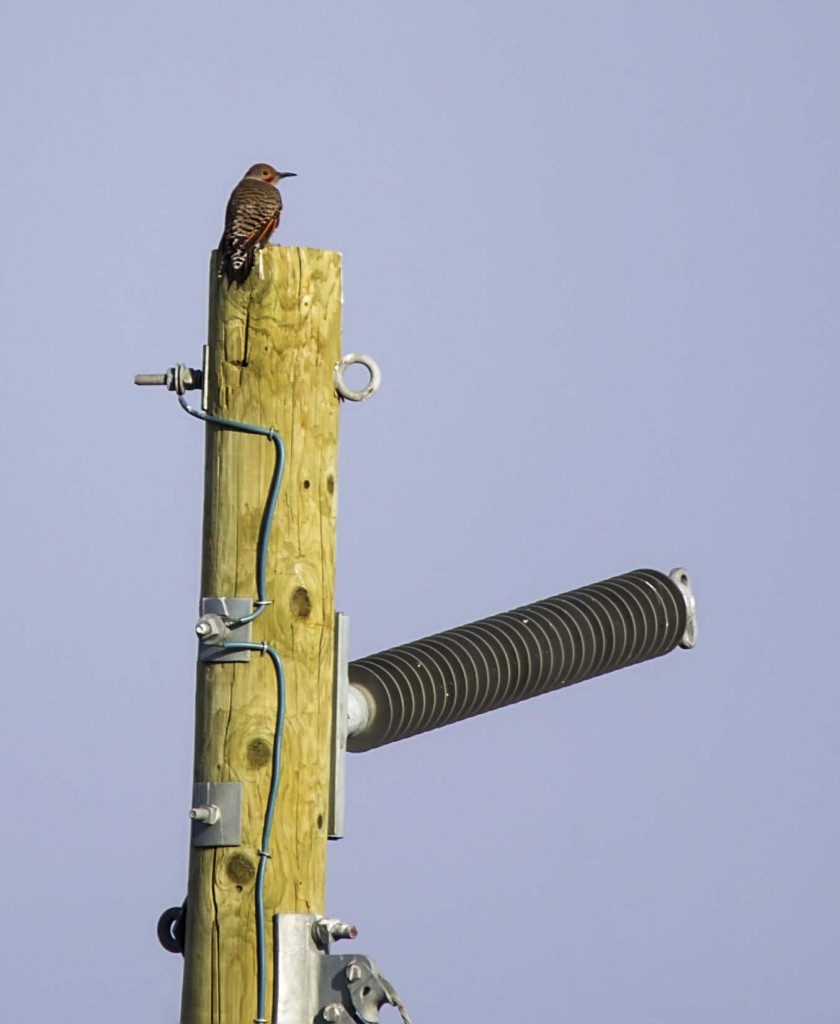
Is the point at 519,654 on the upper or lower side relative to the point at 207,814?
upper

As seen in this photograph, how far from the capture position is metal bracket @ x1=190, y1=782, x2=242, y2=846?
5.46 meters

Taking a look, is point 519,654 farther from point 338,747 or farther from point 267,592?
point 267,592

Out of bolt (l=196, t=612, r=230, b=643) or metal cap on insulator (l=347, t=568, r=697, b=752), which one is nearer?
bolt (l=196, t=612, r=230, b=643)

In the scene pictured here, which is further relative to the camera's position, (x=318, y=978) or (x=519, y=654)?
(x=519, y=654)

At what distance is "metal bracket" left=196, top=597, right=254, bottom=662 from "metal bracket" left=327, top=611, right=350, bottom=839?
0.85 ft

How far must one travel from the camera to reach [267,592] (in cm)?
557

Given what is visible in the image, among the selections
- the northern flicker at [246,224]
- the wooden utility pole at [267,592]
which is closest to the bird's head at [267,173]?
the northern flicker at [246,224]

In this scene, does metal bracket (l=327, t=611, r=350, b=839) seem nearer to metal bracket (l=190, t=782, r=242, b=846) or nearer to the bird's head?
metal bracket (l=190, t=782, r=242, b=846)

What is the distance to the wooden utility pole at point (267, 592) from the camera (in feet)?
18.0

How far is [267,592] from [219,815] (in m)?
0.62

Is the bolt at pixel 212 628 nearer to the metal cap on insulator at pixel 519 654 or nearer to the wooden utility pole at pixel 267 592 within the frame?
the wooden utility pole at pixel 267 592

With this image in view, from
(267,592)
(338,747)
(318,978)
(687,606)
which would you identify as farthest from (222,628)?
(687,606)

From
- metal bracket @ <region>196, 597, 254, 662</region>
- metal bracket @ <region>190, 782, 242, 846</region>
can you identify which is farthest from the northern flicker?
metal bracket @ <region>190, 782, 242, 846</region>

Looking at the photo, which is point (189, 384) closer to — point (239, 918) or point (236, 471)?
point (236, 471)
